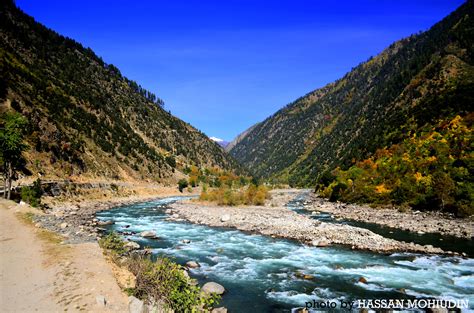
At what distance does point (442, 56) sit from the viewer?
340ft

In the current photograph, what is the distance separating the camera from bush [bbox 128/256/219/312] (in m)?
11.1

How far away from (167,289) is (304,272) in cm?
1107

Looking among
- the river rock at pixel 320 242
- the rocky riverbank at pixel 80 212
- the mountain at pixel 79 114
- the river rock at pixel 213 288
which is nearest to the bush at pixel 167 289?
the river rock at pixel 213 288

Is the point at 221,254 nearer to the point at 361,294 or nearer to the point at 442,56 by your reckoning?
the point at 361,294

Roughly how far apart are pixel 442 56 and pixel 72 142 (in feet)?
369

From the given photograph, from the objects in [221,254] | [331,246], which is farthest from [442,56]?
[221,254]

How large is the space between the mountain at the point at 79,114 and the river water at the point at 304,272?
47.1 m

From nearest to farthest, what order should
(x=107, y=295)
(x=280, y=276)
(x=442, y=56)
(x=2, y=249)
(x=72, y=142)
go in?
(x=107, y=295) → (x=2, y=249) → (x=280, y=276) → (x=72, y=142) → (x=442, y=56)

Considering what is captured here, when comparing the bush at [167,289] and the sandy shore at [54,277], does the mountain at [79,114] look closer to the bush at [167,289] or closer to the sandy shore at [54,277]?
the sandy shore at [54,277]

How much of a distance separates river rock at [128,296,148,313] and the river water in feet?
14.7

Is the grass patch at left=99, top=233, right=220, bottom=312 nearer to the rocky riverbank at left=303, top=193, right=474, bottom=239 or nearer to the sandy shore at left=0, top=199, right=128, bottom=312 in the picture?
the sandy shore at left=0, top=199, right=128, bottom=312

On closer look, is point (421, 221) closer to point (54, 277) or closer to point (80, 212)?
point (54, 277)

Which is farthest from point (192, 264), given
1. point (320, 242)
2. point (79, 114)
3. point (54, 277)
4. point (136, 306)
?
point (79, 114)

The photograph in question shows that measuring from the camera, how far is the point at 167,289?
11.9 meters
